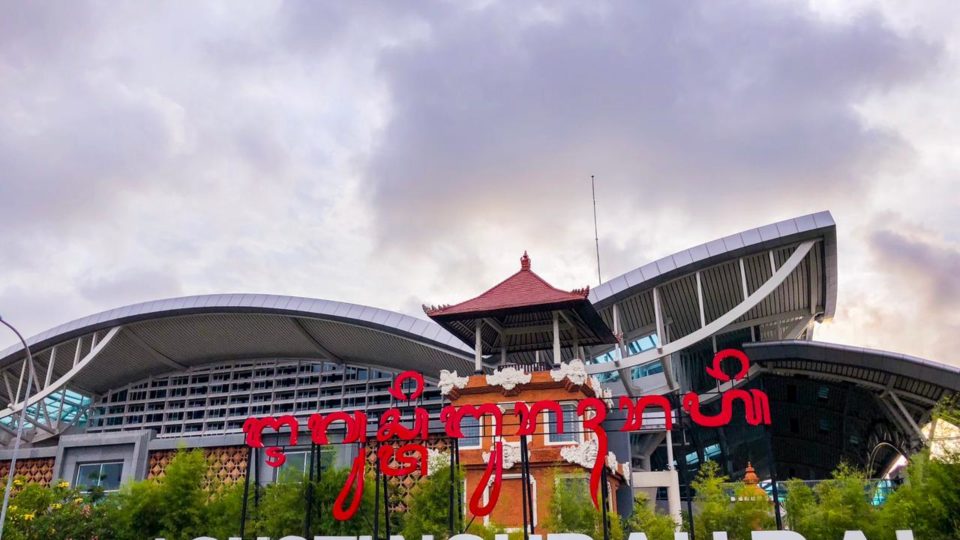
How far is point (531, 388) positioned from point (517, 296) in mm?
4738

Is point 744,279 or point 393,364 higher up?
point 744,279

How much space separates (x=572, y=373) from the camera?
35.8 metres

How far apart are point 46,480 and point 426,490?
2643 centimetres

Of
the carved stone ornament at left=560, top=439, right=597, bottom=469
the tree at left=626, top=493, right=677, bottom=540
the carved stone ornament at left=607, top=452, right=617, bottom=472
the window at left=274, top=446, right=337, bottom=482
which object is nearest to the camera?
the tree at left=626, top=493, right=677, bottom=540

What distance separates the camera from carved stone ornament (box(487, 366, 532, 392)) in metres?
35.8

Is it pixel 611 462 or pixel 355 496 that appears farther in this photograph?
pixel 611 462

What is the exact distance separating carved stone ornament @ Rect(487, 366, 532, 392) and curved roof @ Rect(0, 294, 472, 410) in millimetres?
10420

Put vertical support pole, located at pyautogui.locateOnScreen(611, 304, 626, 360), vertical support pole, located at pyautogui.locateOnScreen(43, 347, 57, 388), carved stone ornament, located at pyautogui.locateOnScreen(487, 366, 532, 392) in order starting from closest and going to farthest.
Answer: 1. carved stone ornament, located at pyautogui.locateOnScreen(487, 366, 532, 392)
2. vertical support pole, located at pyautogui.locateOnScreen(611, 304, 626, 360)
3. vertical support pole, located at pyautogui.locateOnScreen(43, 347, 57, 388)

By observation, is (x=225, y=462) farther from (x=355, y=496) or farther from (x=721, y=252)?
(x=721, y=252)

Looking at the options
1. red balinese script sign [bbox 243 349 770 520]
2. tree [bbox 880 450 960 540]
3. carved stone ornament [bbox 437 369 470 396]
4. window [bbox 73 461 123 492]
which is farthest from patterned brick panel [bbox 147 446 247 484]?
tree [bbox 880 450 960 540]

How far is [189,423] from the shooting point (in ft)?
179

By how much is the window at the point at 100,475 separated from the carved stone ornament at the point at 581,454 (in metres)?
25.1

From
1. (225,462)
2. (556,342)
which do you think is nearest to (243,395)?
(225,462)

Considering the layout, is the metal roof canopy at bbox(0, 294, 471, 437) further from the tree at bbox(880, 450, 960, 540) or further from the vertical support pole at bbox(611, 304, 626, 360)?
the tree at bbox(880, 450, 960, 540)
